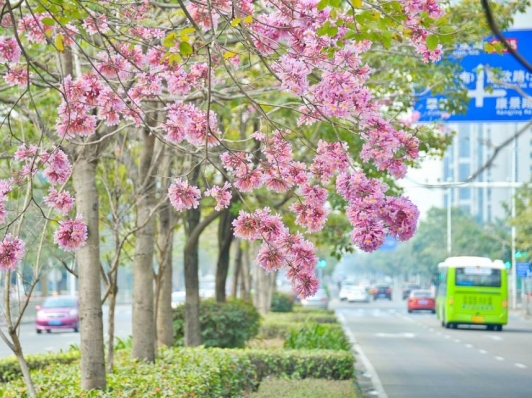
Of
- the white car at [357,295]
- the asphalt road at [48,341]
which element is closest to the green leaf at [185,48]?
the asphalt road at [48,341]

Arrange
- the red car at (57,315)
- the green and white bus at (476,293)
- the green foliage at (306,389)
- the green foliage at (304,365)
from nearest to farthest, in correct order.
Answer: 1. the green foliage at (306,389)
2. the green foliage at (304,365)
3. the red car at (57,315)
4. the green and white bus at (476,293)

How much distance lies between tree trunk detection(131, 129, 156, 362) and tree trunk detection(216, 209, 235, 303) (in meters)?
9.55

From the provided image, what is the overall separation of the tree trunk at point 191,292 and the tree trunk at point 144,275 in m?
5.19

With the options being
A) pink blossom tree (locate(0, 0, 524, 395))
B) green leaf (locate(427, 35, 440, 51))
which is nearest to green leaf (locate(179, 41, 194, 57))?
pink blossom tree (locate(0, 0, 524, 395))

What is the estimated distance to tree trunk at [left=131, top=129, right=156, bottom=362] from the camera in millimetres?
12992

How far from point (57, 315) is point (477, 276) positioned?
589 inches

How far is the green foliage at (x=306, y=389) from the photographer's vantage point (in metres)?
12.5

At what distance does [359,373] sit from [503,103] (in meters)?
5.62

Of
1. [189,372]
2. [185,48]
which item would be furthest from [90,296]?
[185,48]

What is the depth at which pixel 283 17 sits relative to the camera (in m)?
7.37

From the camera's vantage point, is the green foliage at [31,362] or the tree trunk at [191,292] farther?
the tree trunk at [191,292]

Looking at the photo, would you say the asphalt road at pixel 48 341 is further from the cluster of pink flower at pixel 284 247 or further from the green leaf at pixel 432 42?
the green leaf at pixel 432 42

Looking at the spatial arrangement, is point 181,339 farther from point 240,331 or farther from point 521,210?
point 521,210

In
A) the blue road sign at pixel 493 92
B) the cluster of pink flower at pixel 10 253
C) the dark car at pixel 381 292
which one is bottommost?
the dark car at pixel 381 292
